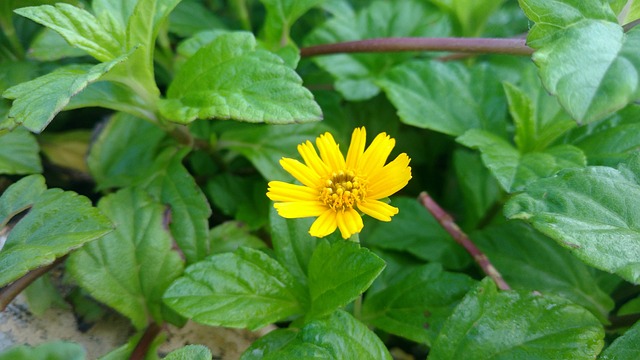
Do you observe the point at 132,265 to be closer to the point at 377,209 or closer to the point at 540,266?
the point at 377,209

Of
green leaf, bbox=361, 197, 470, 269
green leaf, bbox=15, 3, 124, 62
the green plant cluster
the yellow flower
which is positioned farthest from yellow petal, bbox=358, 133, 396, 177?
green leaf, bbox=15, 3, 124, 62

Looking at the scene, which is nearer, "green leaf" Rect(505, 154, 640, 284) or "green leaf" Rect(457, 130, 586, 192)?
"green leaf" Rect(505, 154, 640, 284)

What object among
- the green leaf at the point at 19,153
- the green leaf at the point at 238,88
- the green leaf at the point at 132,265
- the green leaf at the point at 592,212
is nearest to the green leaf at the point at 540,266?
the green leaf at the point at 592,212

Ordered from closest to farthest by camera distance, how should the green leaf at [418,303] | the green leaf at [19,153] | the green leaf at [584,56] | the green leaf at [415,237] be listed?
the green leaf at [584,56] < the green leaf at [418,303] < the green leaf at [19,153] < the green leaf at [415,237]

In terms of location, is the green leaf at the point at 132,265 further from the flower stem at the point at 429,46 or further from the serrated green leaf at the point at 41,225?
the flower stem at the point at 429,46

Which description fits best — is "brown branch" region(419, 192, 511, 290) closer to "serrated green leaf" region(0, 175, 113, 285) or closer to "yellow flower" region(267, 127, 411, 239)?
"yellow flower" region(267, 127, 411, 239)

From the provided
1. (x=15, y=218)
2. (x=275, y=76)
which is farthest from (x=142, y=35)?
(x=15, y=218)

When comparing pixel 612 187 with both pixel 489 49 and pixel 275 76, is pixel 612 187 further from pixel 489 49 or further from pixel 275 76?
pixel 275 76
